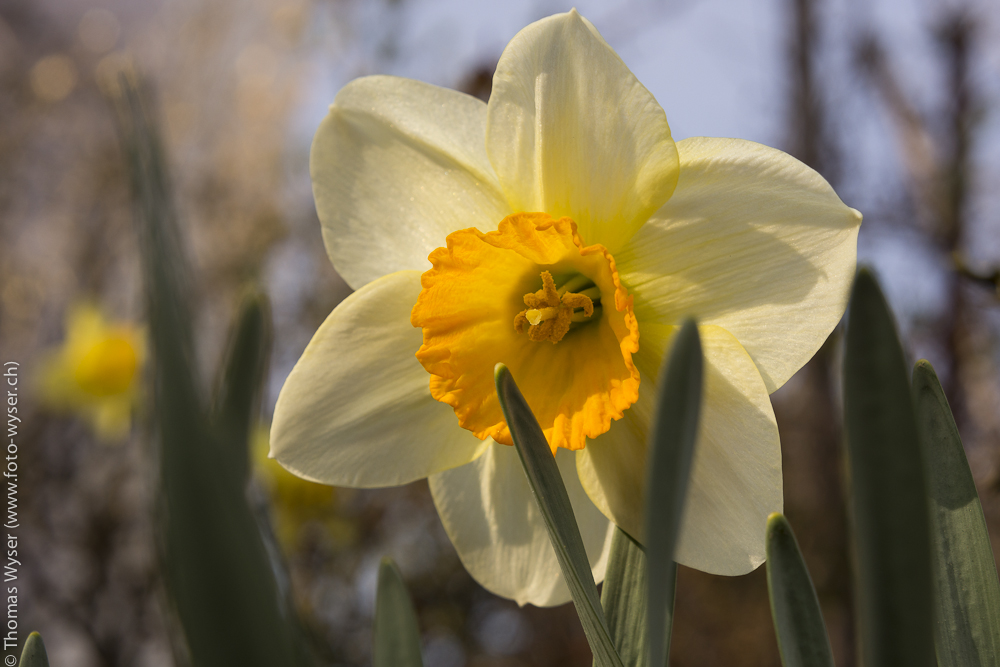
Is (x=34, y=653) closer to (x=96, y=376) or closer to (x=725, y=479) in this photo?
(x=725, y=479)

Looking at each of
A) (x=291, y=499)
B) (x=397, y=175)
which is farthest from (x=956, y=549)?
(x=291, y=499)

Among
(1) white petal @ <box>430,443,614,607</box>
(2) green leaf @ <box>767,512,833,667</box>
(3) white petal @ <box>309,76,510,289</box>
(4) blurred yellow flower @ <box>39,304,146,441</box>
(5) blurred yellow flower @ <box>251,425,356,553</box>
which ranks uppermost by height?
(3) white petal @ <box>309,76,510,289</box>

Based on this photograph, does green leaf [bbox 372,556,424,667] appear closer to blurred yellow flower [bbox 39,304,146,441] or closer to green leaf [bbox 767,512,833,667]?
green leaf [bbox 767,512,833,667]

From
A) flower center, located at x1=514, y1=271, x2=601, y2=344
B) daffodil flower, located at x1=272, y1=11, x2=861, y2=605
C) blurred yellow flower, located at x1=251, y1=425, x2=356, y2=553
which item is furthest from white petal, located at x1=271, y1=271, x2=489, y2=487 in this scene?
blurred yellow flower, located at x1=251, y1=425, x2=356, y2=553

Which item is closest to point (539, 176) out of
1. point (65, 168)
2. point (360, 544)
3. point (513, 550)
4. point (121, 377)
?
point (513, 550)

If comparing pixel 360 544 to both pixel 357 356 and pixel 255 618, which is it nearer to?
pixel 357 356

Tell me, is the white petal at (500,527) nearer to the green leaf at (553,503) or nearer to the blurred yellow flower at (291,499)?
the green leaf at (553,503)
